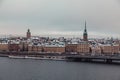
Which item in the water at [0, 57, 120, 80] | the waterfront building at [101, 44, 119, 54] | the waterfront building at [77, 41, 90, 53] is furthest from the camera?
the waterfront building at [101, 44, 119, 54]

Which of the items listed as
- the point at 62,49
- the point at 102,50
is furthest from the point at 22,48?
the point at 102,50

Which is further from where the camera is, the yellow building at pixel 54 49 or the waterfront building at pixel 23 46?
the waterfront building at pixel 23 46

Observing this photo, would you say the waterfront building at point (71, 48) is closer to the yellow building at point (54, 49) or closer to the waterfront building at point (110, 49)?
the yellow building at point (54, 49)

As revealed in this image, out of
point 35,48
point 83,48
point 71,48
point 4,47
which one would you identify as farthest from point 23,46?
point 83,48

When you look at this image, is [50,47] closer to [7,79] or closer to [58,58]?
[58,58]

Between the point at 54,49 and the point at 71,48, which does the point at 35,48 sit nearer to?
the point at 54,49

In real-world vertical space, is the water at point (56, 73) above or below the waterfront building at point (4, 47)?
below

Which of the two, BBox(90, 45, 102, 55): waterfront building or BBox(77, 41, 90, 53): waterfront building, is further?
BBox(90, 45, 102, 55): waterfront building

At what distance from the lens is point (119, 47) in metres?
38.8

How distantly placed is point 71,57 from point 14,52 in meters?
8.49

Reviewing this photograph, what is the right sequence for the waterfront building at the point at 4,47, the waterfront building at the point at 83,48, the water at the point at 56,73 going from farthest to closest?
1. the waterfront building at the point at 4,47
2. the waterfront building at the point at 83,48
3. the water at the point at 56,73

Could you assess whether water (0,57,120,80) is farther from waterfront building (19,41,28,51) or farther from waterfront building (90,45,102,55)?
waterfront building (19,41,28,51)

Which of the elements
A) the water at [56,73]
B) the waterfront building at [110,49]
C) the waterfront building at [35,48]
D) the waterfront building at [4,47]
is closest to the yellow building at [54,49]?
the waterfront building at [35,48]

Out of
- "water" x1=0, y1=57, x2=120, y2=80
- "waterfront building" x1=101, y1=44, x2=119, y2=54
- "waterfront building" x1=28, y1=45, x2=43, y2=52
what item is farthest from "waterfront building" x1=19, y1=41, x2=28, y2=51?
"water" x1=0, y1=57, x2=120, y2=80
